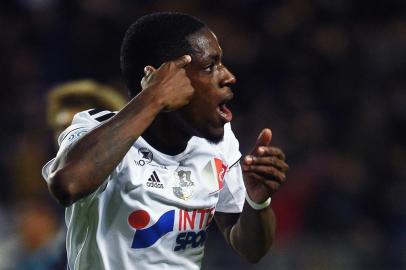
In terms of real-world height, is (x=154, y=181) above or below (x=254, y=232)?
above

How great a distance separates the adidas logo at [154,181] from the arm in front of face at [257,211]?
11.8 inches

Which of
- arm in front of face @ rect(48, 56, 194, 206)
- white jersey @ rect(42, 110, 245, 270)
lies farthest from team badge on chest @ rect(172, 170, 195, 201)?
arm in front of face @ rect(48, 56, 194, 206)

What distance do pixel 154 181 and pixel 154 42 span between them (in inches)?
19.8

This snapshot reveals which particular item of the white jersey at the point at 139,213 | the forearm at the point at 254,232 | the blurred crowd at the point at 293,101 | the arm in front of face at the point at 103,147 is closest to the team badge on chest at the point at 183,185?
the white jersey at the point at 139,213

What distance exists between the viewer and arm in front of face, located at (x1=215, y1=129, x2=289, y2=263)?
3.14m

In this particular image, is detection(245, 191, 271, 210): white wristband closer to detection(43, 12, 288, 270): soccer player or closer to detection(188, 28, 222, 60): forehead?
detection(43, 12, 288, 270): soccer player

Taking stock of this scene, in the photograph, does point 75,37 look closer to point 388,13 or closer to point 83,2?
point 83,2

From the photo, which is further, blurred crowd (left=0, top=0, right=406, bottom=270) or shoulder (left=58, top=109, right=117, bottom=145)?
blurred crowd (left=0, top=0, right=406, bottom=270)

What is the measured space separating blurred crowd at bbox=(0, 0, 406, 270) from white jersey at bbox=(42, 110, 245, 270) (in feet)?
9.49

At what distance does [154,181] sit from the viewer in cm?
326

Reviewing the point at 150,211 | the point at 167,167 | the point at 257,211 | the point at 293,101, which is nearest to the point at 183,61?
the point at 167,167

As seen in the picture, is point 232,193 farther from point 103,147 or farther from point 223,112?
point 103,147

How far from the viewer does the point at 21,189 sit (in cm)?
782

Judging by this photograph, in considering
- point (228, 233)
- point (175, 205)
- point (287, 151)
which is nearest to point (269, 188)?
point (175, 205)
